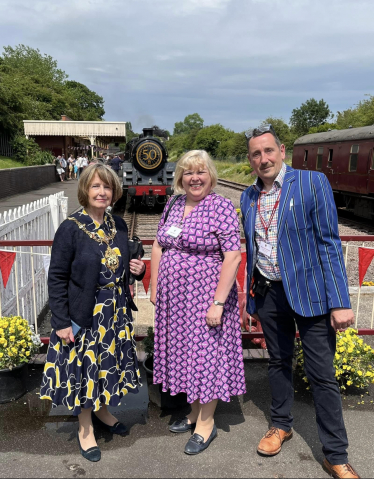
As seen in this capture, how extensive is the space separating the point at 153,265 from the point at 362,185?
12.8m

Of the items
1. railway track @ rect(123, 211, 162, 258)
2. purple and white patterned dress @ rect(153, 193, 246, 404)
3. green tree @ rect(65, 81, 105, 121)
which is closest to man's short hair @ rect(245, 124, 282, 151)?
purple and white patterned dress @ rect(153, 193, 246, 404)

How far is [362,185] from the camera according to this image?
13.9 m

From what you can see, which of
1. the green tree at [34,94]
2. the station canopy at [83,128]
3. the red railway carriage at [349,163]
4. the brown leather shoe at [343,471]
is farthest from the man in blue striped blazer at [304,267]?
the station canopy at [83,128]

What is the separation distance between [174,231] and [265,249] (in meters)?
0.57

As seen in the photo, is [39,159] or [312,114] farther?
[312,114]

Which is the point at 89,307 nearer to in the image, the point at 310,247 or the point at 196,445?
the point at 196,445

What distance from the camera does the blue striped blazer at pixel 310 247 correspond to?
2.37m

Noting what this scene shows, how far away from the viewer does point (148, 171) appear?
1484cm

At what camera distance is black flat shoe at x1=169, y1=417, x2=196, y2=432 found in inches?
113

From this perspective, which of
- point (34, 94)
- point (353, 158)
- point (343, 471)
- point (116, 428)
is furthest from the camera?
point (34, 94)

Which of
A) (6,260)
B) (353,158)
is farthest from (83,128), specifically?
(6,260)

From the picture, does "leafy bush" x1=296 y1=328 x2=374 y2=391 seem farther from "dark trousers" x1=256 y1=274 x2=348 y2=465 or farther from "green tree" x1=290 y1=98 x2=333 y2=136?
"green tree" x1=290 y1=98 x2=333 y2=136

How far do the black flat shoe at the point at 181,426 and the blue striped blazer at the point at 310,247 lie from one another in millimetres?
1170

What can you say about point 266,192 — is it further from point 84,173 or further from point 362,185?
point 362,185
